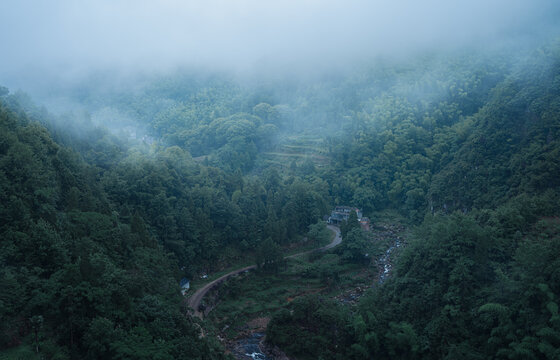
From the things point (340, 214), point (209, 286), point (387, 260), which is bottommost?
point (387, 260)

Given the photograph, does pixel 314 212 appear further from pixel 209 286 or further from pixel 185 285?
pixel 185 285

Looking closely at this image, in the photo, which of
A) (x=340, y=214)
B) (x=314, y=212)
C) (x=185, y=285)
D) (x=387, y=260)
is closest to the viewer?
(x=185, y=285)

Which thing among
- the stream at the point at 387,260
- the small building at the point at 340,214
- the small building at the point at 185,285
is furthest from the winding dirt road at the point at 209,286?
the small building at the point at 340,214

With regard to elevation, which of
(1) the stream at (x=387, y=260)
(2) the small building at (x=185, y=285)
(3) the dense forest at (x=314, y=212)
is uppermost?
(3) the dense forest at (x=314, y=212)

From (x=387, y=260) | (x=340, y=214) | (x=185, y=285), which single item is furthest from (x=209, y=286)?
(x=340, y=214)

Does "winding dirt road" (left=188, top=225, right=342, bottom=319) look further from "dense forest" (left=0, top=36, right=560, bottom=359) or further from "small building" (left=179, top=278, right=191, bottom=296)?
"dense forest" (left=0, top=36, right=560, bottom=359)

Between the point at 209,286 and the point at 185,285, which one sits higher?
the point at 185,285

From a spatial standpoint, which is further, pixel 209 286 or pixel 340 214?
pixel 340 214

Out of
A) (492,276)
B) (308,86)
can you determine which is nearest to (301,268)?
(492,276)

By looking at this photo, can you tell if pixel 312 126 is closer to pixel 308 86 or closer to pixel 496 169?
pixel 308 86

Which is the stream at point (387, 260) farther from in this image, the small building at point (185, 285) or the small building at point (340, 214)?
the small building at point (185, 285)

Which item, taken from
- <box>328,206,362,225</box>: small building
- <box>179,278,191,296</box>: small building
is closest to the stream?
<box>328,206,362,225</box>: small building
